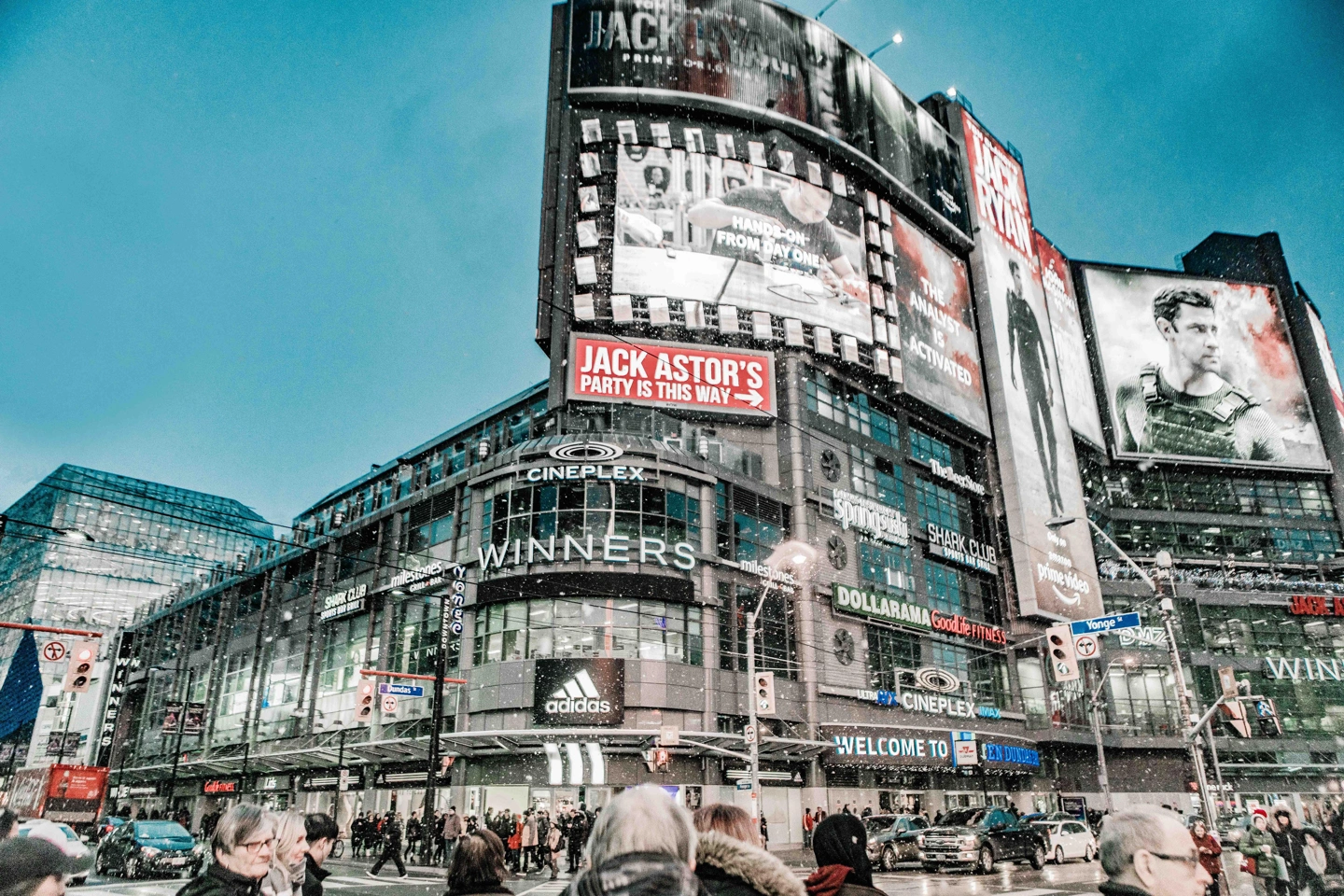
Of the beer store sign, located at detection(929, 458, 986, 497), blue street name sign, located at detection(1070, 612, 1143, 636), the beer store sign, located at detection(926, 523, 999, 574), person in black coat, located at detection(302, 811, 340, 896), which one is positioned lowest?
person in black coat, located at detection(302, 811, 340, 896)

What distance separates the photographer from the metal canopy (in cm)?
3441

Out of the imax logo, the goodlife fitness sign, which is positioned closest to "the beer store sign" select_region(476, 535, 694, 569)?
the goodlife fitness sign

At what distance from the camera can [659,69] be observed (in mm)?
52938

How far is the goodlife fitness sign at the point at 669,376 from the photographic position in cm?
4347

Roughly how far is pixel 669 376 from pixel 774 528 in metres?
9.14

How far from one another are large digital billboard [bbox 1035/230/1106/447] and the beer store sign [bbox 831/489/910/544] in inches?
1022

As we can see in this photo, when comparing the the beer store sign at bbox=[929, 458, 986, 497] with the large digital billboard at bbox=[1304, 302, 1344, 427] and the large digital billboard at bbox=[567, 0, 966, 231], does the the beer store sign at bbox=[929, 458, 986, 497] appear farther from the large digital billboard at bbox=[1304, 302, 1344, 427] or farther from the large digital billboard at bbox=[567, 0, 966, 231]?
the large digital billboard at bbox=[1304, 302, 1344, 427]

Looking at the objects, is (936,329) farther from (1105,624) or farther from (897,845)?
(1105,624)

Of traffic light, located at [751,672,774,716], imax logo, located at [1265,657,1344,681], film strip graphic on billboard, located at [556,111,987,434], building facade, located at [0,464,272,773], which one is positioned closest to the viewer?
traffic light, located at [751,672,774,716]

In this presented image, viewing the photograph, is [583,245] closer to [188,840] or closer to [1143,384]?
[188,840]

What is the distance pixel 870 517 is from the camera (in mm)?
47438

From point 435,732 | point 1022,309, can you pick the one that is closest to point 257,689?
point 435,732

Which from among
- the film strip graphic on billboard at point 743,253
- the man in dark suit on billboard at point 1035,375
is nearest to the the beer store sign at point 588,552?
the film strip graphic on billboard at point 743,253

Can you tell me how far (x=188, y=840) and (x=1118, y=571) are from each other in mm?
62963
